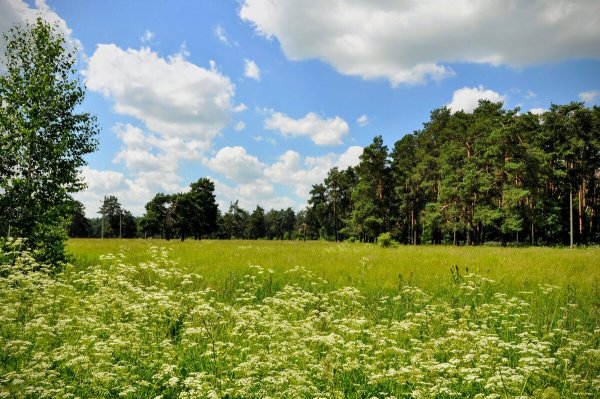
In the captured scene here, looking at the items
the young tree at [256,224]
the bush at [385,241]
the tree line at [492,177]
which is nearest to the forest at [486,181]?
the tree line at [492,177]

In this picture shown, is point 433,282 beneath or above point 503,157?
beneath

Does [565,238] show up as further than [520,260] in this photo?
Yes

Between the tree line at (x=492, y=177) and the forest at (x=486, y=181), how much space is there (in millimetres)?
124

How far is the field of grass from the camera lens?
13.1 feet

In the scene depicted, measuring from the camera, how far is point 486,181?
35719 millimetres

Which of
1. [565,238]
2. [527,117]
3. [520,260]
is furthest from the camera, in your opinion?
→ [565,238]

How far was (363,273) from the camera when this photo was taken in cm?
1091

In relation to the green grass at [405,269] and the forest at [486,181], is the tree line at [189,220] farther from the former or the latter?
the green grass at [405,269]

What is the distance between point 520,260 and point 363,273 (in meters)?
6.88

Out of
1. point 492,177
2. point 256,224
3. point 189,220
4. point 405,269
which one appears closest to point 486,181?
point 492,177

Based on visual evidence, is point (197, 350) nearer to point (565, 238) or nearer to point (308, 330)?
point (308, 330)

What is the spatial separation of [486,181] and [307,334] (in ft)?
118

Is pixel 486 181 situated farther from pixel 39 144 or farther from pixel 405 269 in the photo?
pixel 39 144

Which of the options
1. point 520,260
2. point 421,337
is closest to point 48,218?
point 421,337
